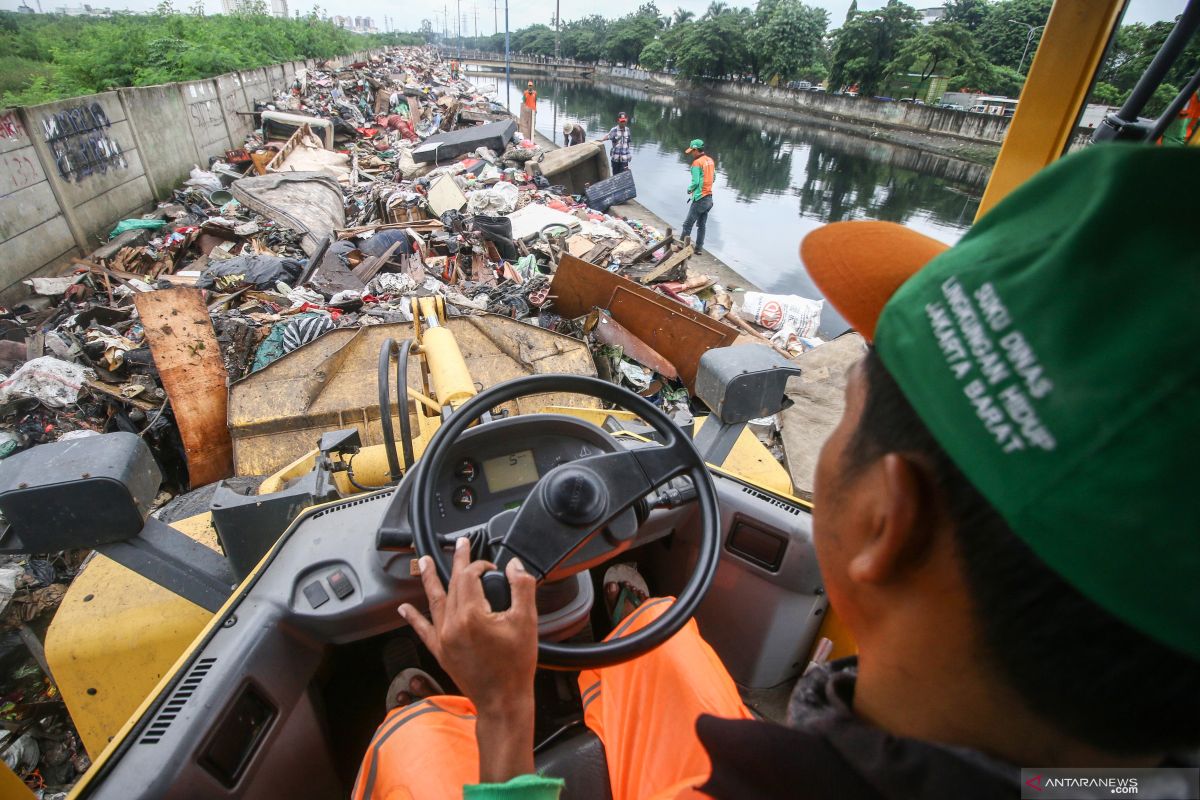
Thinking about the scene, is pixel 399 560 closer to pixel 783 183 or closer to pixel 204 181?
pixel 204 181

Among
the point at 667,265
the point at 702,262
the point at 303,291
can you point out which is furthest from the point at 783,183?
the point at 303,291

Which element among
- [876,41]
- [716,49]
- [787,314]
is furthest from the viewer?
[716,49]

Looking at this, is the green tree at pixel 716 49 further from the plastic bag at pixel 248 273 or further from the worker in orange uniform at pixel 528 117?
the plastic bag at pixel 248 273

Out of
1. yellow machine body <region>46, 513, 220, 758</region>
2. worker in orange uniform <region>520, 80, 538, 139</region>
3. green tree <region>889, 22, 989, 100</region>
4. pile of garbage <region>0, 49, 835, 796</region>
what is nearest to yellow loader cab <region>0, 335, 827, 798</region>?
yellow machine body <region>46, 513, 220, 758</region>

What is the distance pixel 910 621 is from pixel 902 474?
181mm

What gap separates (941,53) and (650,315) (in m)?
43.8

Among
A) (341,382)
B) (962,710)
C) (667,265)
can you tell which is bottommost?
(667,265)

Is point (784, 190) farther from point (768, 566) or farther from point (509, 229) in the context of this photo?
point (768, 566)

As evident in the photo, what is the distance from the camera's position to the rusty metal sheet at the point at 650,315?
534 cm

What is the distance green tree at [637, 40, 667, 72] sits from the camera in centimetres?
6538

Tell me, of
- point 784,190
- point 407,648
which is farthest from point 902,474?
point 784,190

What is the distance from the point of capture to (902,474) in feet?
1.94

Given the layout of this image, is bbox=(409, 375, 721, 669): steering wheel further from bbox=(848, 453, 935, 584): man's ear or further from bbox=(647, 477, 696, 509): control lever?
bbox=(848, 453, 935, 584): man's ear

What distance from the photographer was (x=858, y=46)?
40.4 meters
